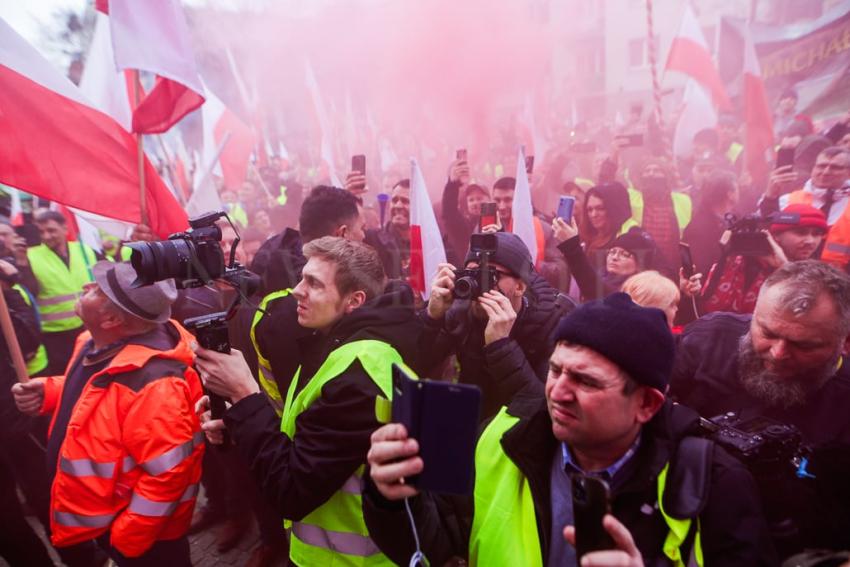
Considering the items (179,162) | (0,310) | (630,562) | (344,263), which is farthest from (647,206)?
(179,162)

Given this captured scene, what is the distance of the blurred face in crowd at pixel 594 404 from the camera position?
136cm

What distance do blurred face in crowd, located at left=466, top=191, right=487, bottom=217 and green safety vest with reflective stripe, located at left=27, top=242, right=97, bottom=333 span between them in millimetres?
3793

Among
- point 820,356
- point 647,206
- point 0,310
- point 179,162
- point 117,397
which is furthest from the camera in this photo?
point 179,162

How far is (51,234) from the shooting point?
4.89m

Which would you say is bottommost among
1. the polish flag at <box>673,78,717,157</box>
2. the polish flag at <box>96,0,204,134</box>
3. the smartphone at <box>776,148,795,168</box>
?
the smartphone at <box>776,148,795,168</box>

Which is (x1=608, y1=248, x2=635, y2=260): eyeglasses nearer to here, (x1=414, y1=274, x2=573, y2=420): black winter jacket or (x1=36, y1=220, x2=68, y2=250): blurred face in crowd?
(x1=414, y1=274, x2=573, y2=420): black winter jacket

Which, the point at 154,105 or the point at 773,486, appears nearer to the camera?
the point at 773,486

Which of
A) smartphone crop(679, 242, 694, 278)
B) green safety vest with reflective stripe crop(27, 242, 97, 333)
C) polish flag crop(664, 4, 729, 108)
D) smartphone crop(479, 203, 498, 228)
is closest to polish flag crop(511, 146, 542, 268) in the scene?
smartphone crop(479, 203, 498, 228)

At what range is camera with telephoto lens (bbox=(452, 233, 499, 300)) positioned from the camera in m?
2.31

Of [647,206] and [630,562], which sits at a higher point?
[647,206]

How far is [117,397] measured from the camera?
2.15m

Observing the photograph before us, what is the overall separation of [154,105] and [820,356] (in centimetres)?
390

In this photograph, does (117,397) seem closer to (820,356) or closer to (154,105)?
(154,105)

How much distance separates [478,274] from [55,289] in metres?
4.25
